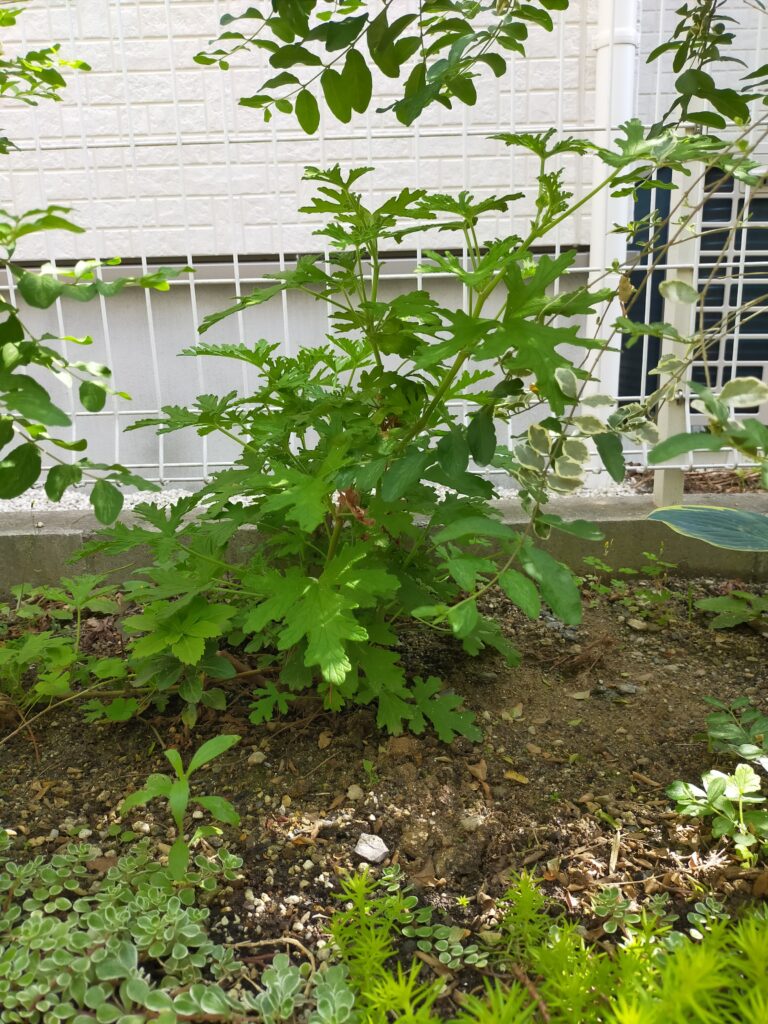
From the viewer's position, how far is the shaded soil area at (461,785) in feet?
4.46

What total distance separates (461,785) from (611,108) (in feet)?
A: 11.1

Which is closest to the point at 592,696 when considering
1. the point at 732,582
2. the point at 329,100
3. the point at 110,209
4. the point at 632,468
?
the point at 732,582

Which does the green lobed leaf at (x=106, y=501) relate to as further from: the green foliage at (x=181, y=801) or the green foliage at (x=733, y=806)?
the green foliage at (x=733, y=806)

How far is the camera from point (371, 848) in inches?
56.3

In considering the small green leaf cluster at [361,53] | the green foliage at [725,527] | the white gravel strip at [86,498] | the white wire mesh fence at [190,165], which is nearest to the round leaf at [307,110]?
the small green leaf cluster at [361,53]

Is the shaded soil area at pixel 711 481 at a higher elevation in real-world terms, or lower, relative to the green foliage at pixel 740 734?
lower

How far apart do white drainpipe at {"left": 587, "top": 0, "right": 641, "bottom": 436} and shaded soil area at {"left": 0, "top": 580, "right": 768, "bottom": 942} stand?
6.04ft

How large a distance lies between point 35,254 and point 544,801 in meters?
4.13

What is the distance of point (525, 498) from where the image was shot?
131 cm

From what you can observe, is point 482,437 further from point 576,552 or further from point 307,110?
point 576,552

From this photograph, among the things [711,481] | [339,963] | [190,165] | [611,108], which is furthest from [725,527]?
[190,165]

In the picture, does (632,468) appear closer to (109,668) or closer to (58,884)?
(109,668)

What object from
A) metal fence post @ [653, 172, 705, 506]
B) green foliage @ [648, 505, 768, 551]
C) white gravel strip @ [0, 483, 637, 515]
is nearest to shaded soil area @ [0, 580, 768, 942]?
green foliage @ [648, 505, 768, 551]

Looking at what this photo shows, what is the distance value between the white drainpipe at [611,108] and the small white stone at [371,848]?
8.50 feet
